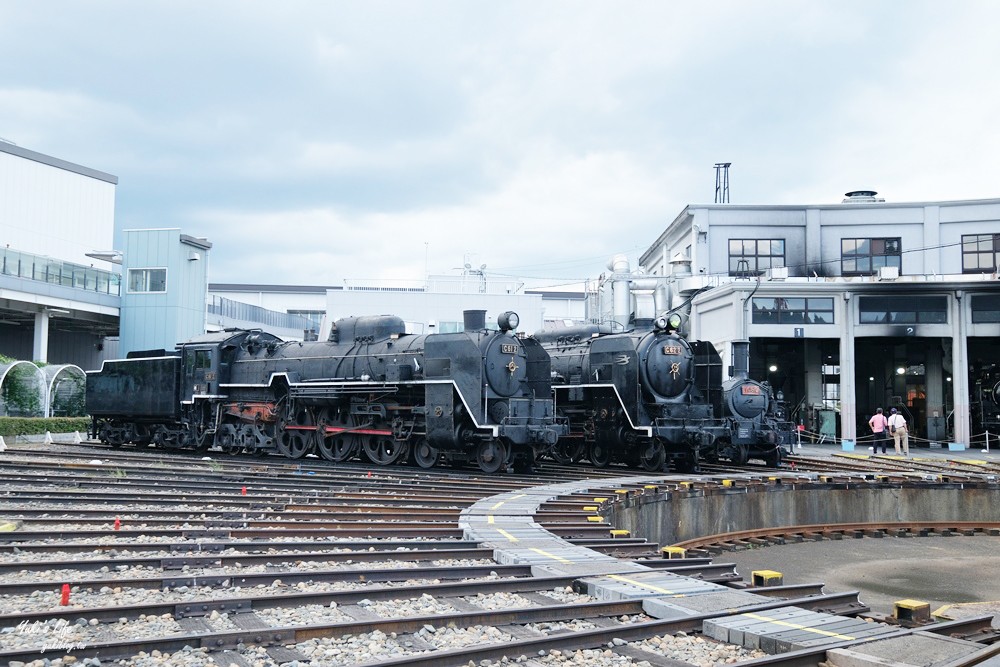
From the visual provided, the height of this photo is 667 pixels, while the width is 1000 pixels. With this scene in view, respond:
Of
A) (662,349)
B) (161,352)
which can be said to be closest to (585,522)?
(662,349)

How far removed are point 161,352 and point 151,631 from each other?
19988mm

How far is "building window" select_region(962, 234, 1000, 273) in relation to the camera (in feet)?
101

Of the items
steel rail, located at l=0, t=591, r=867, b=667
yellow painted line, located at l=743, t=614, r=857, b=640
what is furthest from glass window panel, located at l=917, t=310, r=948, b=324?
yellow painted line, located at l=743, t=614, r=857, b=640

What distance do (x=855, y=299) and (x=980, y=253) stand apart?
17.5 feet

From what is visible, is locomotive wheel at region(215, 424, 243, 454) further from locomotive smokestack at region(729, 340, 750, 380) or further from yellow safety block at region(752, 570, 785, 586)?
yellow safety block at region(752, 570, 785, 586)

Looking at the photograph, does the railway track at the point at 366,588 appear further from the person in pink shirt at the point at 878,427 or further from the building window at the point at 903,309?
the building window at the point at 903,309

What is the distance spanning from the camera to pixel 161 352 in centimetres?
2412

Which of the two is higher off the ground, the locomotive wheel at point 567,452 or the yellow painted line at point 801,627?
the locomotive wheel at point 567,452

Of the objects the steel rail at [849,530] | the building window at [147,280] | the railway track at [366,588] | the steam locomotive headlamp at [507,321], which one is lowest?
the steel rail at [849,530]

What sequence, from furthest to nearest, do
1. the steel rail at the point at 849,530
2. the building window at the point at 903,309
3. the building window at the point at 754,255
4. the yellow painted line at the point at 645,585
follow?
the building window at the point at 754,255 < the building window at the point at 903,309 < the steel rail at the point at 849,530 < the yellow painted line at the point at 645,585

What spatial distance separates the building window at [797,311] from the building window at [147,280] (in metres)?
25.0

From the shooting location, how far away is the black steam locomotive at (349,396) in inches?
656

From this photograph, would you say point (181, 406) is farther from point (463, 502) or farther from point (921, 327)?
point (921, 327)

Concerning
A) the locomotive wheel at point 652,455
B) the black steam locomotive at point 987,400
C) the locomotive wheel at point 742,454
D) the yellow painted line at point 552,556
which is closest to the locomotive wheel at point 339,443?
the locomotive wheel at point 652,455
